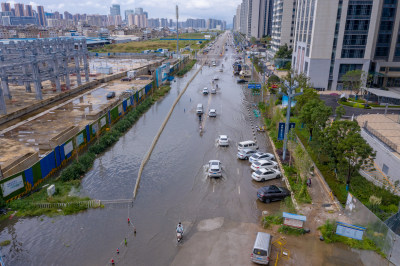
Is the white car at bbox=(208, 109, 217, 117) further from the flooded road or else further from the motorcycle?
the motorcycle

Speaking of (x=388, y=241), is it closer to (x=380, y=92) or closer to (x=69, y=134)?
(x=69, y=134)

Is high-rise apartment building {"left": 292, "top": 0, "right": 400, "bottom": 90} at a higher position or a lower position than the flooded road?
higher

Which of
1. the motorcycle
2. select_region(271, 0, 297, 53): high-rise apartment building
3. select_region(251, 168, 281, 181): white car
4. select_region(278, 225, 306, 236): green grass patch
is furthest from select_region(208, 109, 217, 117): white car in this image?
select_region(271, 0, 297, 53): high-rise apartment building

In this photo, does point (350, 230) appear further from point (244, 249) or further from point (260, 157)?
point (260, 157)

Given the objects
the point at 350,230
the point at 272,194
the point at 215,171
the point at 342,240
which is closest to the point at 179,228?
the point at 272,194

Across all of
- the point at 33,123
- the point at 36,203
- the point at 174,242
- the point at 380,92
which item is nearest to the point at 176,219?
the point at 174,242

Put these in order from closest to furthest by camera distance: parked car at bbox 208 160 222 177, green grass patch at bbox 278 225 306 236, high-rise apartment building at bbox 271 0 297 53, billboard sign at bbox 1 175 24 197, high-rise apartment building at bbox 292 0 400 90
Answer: green grass patch at bbox 278 225 306 236, billboard sign at bbox 1 175 24 197, parked car at bbox 208 160 222 177, high-rise apartment building at bbox 292 0 400 90, high-rise apartment building at bbox 271 0 297 53
